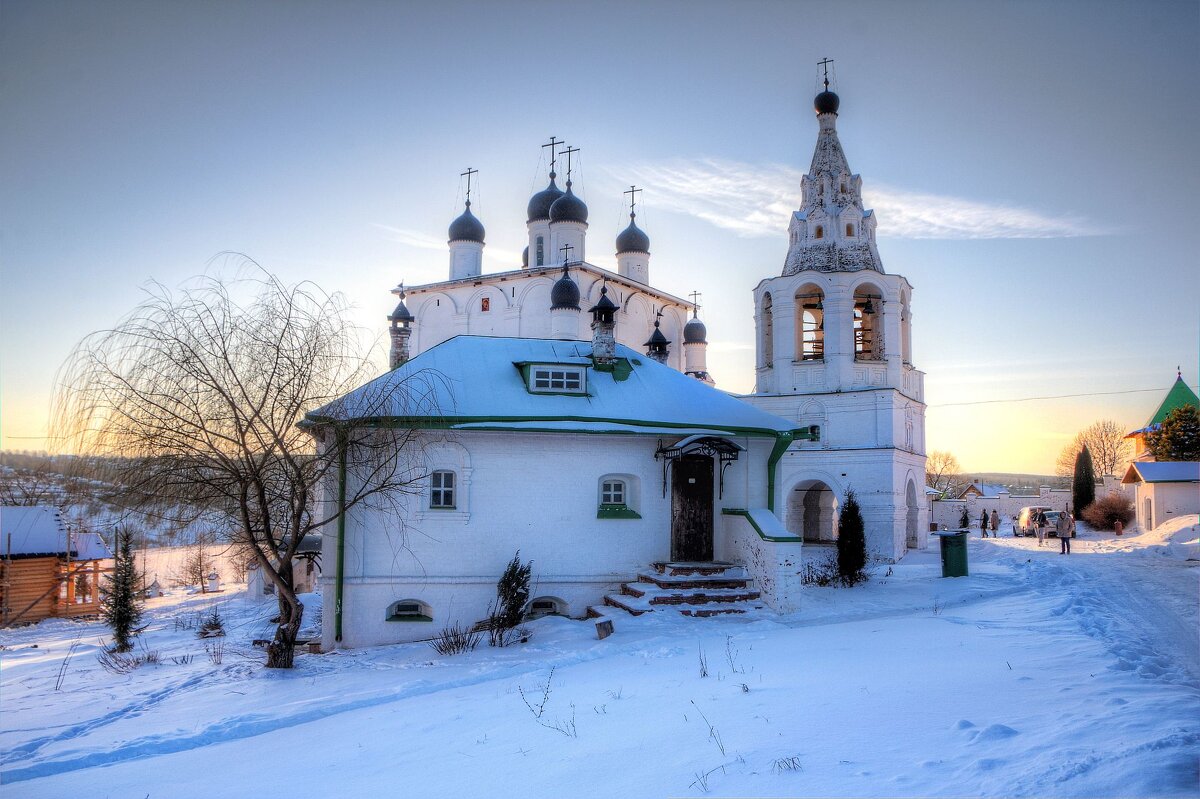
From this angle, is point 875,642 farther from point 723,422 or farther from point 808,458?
point 808,458

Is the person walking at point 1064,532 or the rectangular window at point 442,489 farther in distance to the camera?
the person walking at point 1064,532

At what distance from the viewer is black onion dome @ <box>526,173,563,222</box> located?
31562 mm

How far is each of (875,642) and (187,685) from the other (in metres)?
9.46

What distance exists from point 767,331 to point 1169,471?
59.6 ft

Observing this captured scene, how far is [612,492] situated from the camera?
15.9 metres

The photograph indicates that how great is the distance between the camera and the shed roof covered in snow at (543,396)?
1455 centimetres

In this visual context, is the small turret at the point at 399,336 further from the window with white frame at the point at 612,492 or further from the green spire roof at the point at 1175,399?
the green spire roof at the point at 1175,399

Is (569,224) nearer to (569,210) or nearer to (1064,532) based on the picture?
(569,210)

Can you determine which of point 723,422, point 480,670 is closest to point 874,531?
point 723,422

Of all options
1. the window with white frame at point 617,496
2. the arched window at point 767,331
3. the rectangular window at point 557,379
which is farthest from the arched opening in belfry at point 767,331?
the window with white frame at point 617,496

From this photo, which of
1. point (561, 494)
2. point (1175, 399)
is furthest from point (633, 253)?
point (1175, 399)

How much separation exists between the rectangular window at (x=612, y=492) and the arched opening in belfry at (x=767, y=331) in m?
14.7

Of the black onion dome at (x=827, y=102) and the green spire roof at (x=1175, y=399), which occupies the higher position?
the black onion dome at (x=827, y=102)

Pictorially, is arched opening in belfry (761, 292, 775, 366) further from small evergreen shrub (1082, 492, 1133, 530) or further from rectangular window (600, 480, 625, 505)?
small evergreen shrub (1082, 492, 1133, 530)
